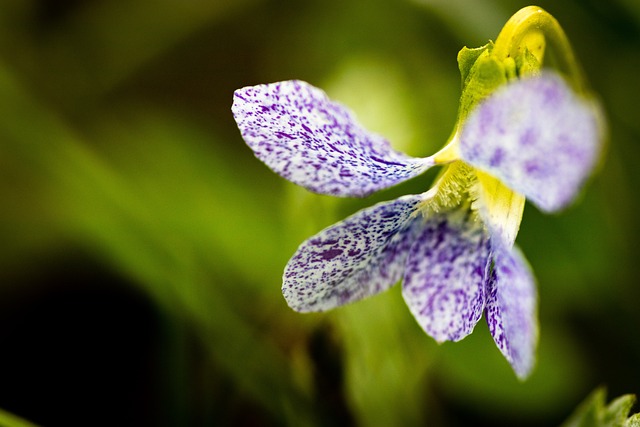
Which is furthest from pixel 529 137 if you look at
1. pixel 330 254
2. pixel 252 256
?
pixel 252 256

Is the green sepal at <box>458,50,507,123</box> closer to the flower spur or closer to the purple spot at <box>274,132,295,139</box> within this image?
the flower spur

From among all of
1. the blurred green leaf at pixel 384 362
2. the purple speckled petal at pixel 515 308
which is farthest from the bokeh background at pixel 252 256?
the purple speckled petal at pixel 515 308

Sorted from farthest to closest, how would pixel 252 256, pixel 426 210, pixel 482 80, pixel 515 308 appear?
pixel 252 256, pixel 426 210, pixel 482 80, pixel 515 308

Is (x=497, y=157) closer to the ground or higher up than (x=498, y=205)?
higher up

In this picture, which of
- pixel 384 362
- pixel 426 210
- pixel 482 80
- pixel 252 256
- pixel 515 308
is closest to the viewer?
pixel 515 308

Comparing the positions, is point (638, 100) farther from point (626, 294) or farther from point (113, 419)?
point (113, 419)

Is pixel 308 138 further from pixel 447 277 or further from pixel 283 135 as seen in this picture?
pixel 447 277

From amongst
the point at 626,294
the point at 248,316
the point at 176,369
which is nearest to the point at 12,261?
the point at 248,316
